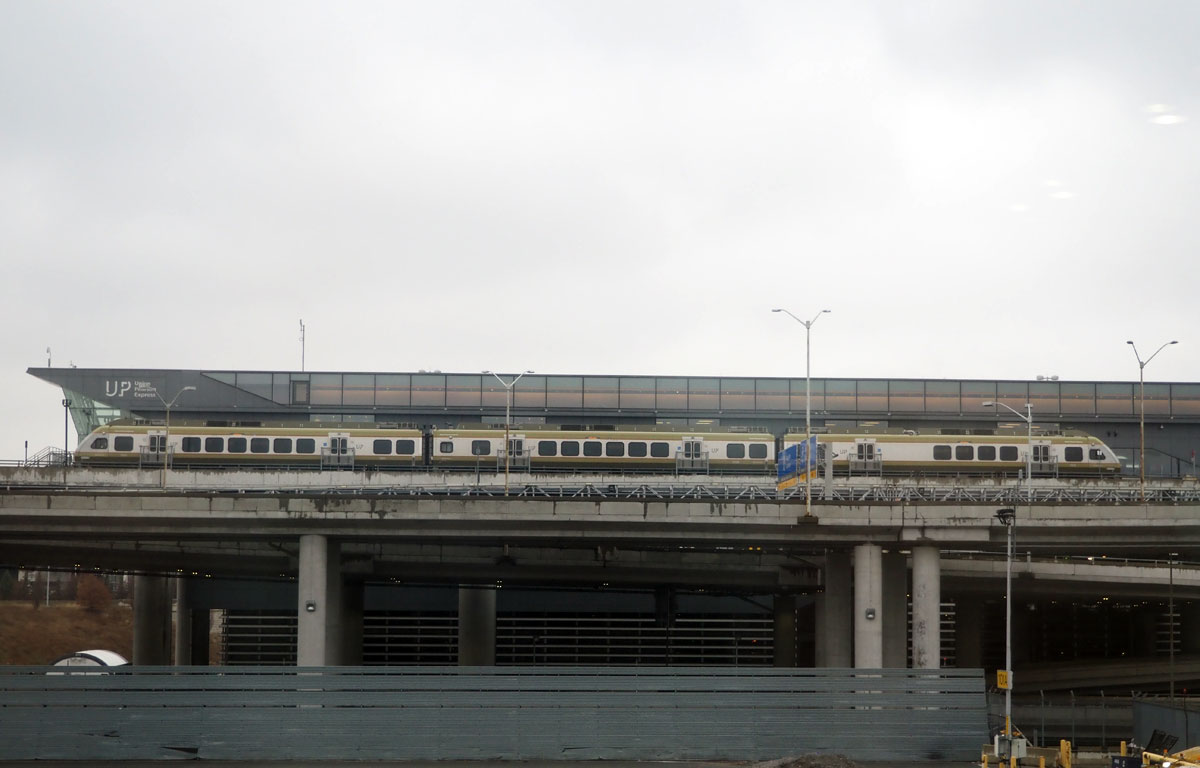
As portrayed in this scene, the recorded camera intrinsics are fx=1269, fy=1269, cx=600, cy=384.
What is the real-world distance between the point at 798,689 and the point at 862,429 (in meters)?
38.8

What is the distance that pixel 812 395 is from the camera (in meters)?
102

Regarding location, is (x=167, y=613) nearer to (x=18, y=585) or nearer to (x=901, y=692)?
(x=901, y=692)

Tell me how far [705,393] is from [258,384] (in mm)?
→ 35855

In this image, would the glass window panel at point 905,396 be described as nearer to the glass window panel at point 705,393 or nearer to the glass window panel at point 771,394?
the glass window panel at point 771,394

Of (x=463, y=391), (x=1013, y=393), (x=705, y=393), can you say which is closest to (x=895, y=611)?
(x=705, y=393)

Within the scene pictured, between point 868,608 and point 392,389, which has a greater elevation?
point 392,389

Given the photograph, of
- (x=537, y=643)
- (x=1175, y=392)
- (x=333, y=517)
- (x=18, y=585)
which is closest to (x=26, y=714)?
(x=333, y=517)

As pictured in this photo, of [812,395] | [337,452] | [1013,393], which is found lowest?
[337,452]

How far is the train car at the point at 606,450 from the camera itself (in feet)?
265

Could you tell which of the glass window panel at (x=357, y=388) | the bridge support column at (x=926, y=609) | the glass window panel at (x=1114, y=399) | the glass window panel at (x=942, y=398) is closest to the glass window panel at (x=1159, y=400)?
the glass window panel at (x=1114, y=399)

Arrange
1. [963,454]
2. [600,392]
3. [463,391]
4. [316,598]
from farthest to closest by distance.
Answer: [600,392] < [463,391] < [963,454] < [316,598]

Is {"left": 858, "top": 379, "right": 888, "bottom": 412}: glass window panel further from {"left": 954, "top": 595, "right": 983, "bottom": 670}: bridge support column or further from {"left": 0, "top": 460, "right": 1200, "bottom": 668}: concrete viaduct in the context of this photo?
{"left": 0, "top": 460, "right": 1200, "bottom": 668}: concrete viaduct

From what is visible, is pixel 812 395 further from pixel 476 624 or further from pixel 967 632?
pixel 476 624

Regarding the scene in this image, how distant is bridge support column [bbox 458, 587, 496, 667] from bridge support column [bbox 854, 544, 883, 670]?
2731cm
